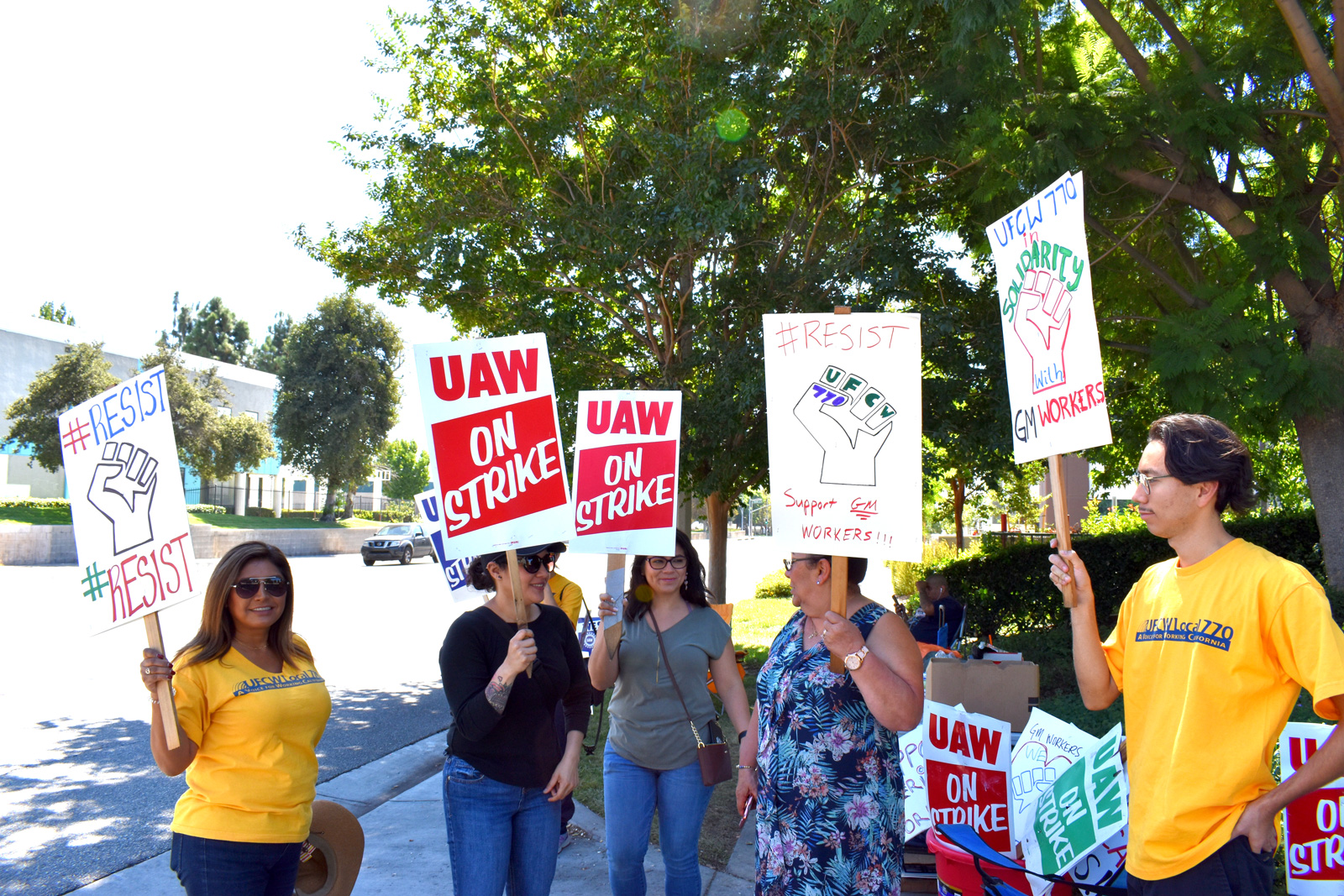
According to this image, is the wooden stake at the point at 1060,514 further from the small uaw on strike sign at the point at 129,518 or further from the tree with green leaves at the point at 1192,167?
the tree with green leaves at the point at 1192,167

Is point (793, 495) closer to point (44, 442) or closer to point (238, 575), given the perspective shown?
point (238, 575)

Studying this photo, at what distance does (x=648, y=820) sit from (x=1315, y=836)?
104 inches

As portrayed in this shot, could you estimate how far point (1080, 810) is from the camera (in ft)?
13.0

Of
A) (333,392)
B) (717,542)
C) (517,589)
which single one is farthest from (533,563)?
(333,392)

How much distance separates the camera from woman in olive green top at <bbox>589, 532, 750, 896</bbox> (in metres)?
3.85

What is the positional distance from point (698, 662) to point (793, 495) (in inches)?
44.1

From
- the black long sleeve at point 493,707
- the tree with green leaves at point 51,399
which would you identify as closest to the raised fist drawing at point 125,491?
the black long sleeve at point 493,707

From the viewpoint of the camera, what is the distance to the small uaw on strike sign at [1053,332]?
2.95 metres

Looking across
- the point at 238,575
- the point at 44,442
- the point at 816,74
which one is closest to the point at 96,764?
the point at 238,575

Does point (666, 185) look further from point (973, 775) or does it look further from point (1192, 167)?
point (973, 775)

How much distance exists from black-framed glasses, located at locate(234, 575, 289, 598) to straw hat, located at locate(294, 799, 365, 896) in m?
0.79

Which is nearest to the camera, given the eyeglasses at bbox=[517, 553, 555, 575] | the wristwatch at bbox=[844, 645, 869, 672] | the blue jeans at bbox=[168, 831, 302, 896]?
the wristwatch at bbox=[844, 645, 869, 672]

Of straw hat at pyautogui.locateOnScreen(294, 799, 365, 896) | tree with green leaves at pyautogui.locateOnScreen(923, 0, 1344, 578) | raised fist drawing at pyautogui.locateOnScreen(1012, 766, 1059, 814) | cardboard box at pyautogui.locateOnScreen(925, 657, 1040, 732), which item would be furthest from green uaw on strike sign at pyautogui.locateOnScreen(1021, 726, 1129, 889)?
tree with green leaves at pyautogui.locateOnScreen(923, 0, 1344, 578)

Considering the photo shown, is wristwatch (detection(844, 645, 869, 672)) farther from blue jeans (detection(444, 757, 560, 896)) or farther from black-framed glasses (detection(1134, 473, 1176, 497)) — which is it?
blue jeans (detection(444, 757, 560, 896))
